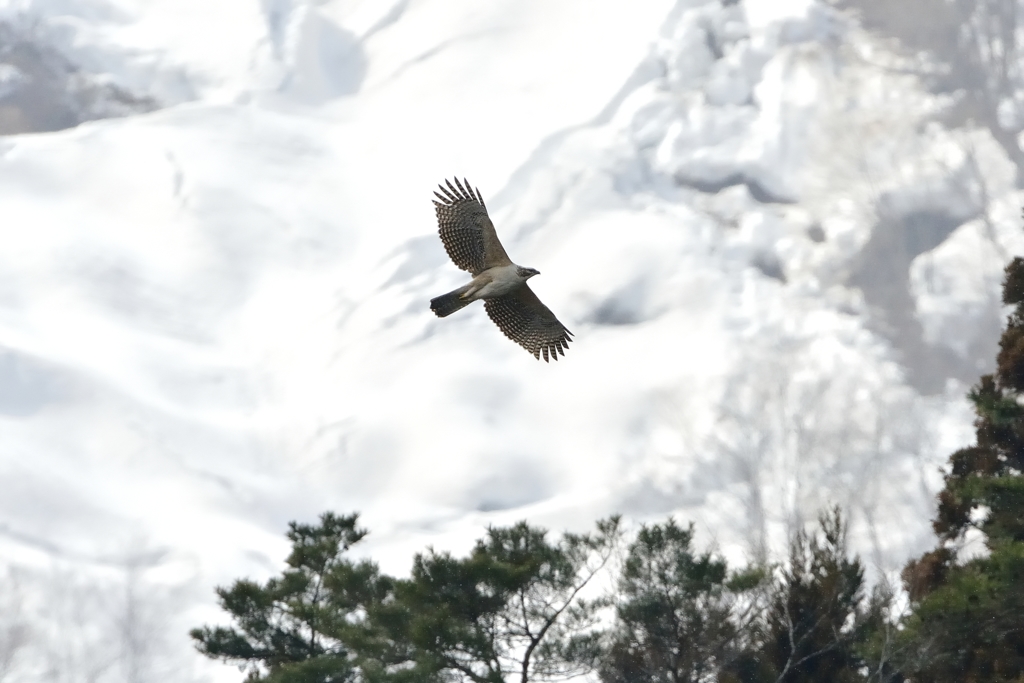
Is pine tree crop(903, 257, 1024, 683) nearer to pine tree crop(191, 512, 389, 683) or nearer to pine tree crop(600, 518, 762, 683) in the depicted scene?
pine tree crop(600, 518, 762, 683)

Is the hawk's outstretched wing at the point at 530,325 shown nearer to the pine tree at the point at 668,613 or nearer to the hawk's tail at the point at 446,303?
the hawk's tail at the point at 446,303

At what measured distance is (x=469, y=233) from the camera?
14.3 m

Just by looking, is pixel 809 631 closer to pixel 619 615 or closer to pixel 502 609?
pixel 619 615

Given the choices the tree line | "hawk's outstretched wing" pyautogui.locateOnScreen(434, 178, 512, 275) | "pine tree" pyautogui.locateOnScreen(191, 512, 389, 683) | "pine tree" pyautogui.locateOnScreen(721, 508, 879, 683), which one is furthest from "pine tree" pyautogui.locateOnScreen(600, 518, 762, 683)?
"hawk's outstretched wing" pyautogui.locateOnScreen(434, 178, 512, 275)

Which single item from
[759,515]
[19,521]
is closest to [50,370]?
[19,521]

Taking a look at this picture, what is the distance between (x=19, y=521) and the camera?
69375 millimetres

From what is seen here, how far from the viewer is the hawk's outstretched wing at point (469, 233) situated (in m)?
14.3

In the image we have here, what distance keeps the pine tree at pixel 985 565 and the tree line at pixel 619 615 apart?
3cm

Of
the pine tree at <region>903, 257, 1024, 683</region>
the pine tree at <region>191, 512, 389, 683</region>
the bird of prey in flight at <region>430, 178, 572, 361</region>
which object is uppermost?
the bird of prey in flight at <region>430, 178, 572, 361</region>

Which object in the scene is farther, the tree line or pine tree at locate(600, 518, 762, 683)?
pine tree at locate(600, 518, 762, 683)

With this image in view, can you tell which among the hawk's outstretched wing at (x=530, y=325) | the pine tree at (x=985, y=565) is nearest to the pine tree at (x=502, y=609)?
the hawk's outstretched wing at (x=530, y=325)

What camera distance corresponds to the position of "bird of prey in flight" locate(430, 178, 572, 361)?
45.9ft

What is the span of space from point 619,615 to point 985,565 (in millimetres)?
5701

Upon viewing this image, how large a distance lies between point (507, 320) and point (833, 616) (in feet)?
28.5
